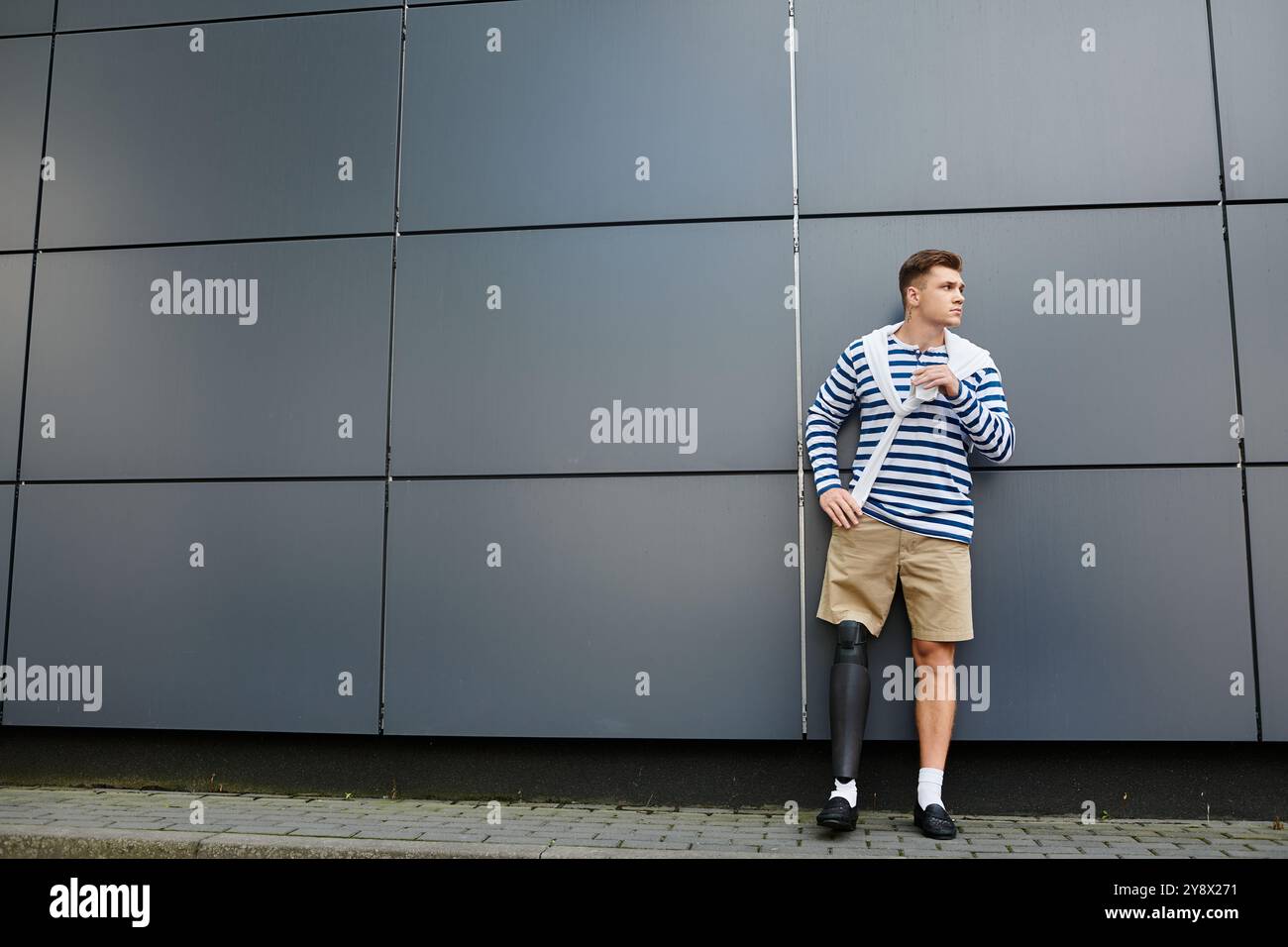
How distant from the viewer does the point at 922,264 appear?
4281mm

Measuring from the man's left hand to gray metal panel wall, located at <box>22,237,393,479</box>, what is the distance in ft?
8.67

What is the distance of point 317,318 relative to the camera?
503 cm

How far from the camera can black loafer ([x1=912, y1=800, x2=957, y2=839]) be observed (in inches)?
156

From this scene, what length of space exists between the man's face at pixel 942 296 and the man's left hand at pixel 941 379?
13.8 inches

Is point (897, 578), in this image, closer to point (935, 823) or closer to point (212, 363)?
point (935, 823)

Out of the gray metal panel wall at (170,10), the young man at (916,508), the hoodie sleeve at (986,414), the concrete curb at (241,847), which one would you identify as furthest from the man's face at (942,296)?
the gray metal panel wall at (170,10)

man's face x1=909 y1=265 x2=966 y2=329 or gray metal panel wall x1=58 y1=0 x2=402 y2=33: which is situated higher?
gray metal panel wall x1=58 y1=0 x2=402 y2=33

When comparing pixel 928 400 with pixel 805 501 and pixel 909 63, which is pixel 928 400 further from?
pixel 909 63

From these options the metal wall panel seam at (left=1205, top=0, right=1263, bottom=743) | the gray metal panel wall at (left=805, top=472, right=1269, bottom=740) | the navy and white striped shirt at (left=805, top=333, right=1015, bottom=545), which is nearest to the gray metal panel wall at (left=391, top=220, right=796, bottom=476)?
the navy and white striped shirt at (left=805, top=333, right=1015, bottom=545)

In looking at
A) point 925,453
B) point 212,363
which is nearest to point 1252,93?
point 925,453

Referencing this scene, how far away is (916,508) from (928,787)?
1172 millimetres

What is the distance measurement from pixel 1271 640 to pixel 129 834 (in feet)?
16.5

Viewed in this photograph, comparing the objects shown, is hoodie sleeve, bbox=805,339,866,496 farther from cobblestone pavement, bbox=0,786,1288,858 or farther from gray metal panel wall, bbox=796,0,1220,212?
cobblestone pavement, bbox=0,786,1288,858

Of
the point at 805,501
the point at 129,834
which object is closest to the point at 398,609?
the point at 129,834
